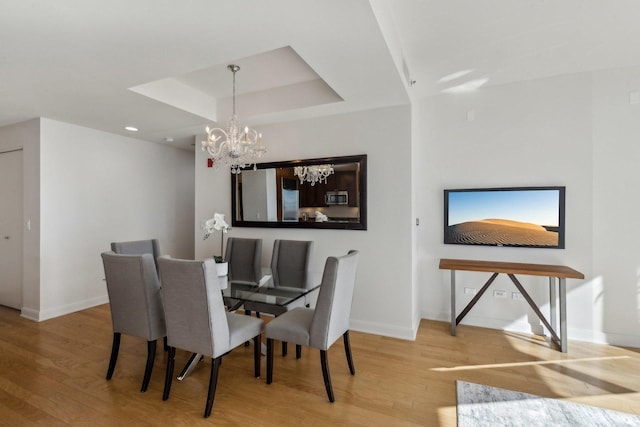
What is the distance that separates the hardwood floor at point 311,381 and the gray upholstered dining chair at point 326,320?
0.23 m

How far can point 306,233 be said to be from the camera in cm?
372

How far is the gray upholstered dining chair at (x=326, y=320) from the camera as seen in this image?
214cm

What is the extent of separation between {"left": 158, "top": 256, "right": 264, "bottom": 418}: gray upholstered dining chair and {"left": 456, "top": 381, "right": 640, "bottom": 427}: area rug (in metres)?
1.58

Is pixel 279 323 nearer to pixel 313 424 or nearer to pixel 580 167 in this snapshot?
pixel 313 424

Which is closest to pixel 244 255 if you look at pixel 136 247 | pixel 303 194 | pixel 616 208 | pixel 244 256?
pixel 244 256

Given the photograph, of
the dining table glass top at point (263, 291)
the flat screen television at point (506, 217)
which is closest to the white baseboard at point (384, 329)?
the dining table glass top at point (263, 291)

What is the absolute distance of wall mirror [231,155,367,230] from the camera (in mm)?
3463

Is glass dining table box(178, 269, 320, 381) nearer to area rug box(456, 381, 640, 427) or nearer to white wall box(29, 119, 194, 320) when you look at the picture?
area rug box(456, 381, 640, 427)

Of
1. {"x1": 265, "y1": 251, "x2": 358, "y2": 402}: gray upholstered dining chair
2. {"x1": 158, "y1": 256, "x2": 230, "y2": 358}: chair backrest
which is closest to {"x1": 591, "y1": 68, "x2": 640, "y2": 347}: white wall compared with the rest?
{"x1": 265, "y1": 251, "x2": 358, "y2": 402}: gray upholstered dining chair

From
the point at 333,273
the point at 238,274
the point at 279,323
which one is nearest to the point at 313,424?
the point at 279,323

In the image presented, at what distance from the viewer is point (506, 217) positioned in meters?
3.30

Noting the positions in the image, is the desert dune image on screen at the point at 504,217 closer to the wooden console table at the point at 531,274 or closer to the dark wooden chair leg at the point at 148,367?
the wooden console table at the point at 531,274

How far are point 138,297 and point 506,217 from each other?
3.49 meters

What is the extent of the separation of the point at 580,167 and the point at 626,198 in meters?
0.46
